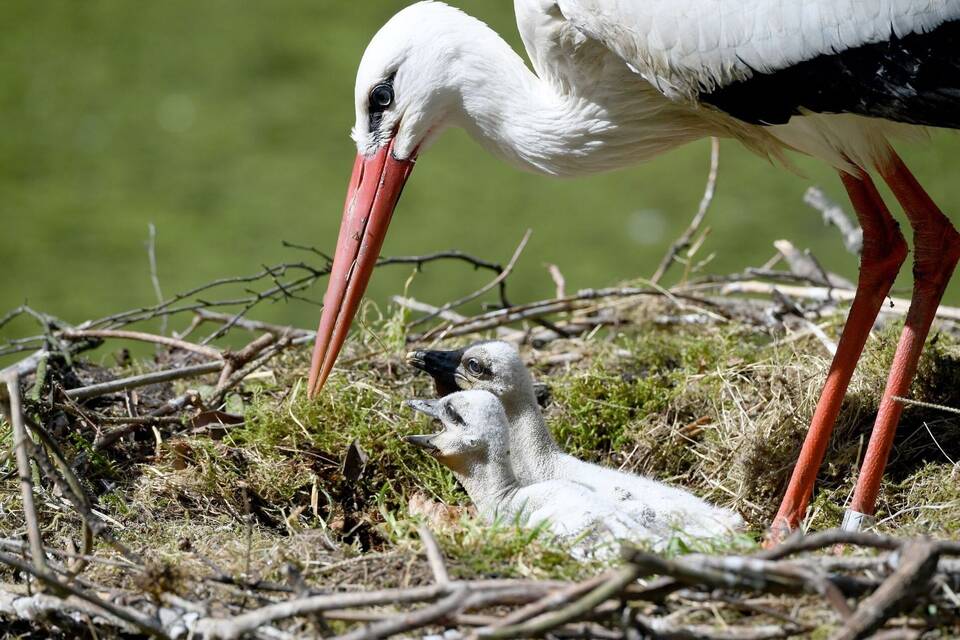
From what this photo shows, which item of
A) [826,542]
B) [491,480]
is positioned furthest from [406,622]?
[491,480]

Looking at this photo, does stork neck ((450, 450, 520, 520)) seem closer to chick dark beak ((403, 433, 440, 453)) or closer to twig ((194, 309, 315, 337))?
chick dark beak ((403, 433, 440, 453))

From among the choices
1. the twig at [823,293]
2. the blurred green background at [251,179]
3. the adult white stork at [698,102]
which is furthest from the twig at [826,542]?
the blurred green background at [251,179]

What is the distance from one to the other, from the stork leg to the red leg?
98mm

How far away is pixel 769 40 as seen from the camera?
294 cm

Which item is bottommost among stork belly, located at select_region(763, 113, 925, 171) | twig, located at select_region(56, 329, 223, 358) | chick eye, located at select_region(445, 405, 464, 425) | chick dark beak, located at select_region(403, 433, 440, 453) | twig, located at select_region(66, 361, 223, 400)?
chick dark beak, located at select_region(403, 433, 440, 453)

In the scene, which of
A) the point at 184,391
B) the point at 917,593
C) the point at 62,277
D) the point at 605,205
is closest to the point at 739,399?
the point at 917,593

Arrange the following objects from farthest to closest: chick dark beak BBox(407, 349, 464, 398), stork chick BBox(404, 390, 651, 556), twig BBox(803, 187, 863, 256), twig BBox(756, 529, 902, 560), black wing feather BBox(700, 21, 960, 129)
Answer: twig BBox(803, 187, 863, 256)
chick dark beak BBox(407, 349, 464, 398)
stork chick BBox(404, 390, 651, 556)
black wing feather BBox(700, 21, 960, 129)
twig BBox(756, 529, 902, 560)

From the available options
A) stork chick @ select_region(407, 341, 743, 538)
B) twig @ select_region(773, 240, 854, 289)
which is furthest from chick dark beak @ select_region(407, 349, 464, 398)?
twig @ select_region(773, 240, 854, 289)

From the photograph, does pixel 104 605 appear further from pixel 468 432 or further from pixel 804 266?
pixel 804 266

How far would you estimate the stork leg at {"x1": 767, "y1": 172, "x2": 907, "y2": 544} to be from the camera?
11.0 feet

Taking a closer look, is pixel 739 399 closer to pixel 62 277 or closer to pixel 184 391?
pixel 184 391

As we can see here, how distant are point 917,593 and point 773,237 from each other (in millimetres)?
5463

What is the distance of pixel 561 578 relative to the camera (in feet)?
8.44

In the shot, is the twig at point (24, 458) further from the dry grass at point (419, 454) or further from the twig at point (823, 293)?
the twig at point (823, 293)
